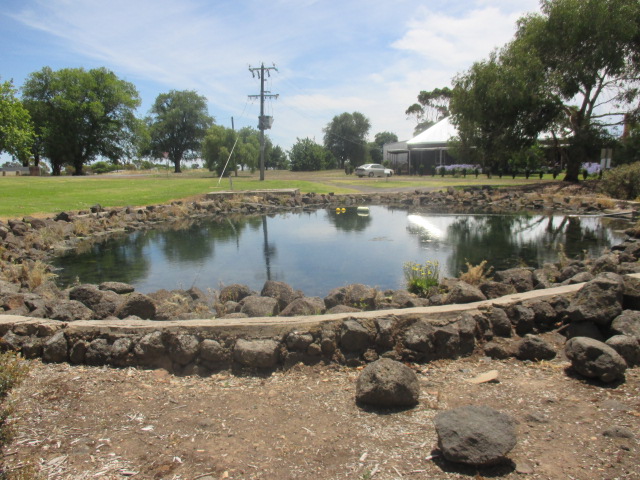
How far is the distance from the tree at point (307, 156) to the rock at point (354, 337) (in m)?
68.1

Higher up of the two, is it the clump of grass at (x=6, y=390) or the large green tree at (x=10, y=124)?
the large green tree at (x=10, y=124)

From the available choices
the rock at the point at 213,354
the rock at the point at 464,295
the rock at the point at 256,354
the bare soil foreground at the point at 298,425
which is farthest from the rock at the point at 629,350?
the rock at the point at 213,354

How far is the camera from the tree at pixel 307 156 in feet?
237

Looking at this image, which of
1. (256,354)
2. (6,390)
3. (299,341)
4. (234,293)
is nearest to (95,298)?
(234,293)

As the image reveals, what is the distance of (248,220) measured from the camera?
22922mm

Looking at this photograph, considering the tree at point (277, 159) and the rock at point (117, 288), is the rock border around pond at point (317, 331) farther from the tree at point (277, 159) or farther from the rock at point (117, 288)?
the tree at point (277, 159)

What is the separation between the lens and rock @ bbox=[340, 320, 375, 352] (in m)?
4.95

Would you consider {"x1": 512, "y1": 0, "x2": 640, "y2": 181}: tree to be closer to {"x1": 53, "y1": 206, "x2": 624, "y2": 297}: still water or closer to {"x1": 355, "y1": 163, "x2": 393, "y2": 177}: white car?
{"x1": 53, "y1": 206, "x2": 624, "y2": 297}: still water

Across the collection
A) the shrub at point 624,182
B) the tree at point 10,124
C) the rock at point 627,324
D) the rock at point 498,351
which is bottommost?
the rock at point 498,351

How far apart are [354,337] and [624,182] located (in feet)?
81.8

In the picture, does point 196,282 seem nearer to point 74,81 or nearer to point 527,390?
point 527,390

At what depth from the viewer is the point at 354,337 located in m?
4.95

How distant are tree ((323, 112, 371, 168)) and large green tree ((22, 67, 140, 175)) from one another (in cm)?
3276

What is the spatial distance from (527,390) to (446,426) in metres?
1.37
